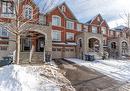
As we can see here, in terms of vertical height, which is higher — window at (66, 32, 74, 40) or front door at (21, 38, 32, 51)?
window at (66, 32, 74, 40)

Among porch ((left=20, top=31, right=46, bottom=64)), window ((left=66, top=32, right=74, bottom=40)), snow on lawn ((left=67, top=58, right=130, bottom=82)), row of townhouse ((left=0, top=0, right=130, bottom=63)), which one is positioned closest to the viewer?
snow on lawn ((left=67, top=58, right=130, bottom=82))

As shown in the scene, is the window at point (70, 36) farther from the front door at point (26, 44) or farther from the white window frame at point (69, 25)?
the front door at point (26, 44)

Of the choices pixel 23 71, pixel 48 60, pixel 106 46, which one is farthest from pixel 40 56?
pixel 106 46

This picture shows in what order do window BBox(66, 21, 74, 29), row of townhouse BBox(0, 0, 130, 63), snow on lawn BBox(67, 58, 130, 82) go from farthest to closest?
window BBox(66, 21, 74, 29)
row of townhouse BBox(0, 0, 130, 63)
snow on lawn BBox(67, 58, 130, 82)

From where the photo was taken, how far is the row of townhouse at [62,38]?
23314 millimetres

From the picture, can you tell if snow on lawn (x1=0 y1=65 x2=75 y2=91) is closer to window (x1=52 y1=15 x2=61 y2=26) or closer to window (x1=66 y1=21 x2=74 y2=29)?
window (x1=52 y1=15 x2=61 y2=26)

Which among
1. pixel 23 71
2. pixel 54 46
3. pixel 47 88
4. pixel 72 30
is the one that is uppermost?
pixel 72 30

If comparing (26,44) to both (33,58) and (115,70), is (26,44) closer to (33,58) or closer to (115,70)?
(33,58)

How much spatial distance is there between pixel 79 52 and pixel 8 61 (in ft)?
50.2

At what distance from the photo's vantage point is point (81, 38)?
1223 inches

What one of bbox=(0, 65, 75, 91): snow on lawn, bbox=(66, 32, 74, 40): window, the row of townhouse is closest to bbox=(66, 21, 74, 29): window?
the row of townhouse

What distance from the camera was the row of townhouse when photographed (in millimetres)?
23314

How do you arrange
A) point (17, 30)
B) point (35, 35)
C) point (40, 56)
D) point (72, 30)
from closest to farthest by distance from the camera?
1. point (17, 30)
2. point (40, 56)
3. point (35, 35)
4. point (72, 30)

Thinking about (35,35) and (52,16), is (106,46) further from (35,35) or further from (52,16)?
(35,35)
